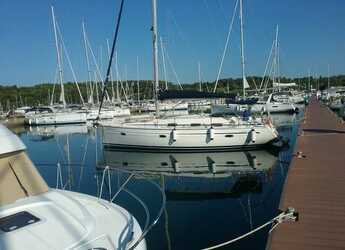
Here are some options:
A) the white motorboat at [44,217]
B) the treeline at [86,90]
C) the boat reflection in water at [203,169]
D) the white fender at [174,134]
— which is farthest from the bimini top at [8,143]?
the treeline at [86,90]

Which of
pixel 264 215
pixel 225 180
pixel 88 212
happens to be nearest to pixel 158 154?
pixel 225 180

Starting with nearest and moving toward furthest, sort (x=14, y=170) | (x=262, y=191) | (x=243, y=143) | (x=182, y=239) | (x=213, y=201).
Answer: (x=14, y=170)
(x=182, y=239)
(x=213, y=201)
(x=262, y=191)
(x=243, y=143)

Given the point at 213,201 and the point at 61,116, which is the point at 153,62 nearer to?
the point at 213,201

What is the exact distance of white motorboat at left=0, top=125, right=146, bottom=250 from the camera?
154 inches

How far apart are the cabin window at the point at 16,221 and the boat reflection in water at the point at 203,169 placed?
5.98 metres

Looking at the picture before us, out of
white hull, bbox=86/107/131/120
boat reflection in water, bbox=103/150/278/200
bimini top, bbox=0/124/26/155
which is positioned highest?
bimini top, bbox=0/124/26/155

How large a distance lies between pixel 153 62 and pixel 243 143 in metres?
6.68

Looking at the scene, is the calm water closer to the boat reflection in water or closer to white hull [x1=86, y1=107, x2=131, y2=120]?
the boat reflection in water

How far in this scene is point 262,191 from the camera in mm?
12312

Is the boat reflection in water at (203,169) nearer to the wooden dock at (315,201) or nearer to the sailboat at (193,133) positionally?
the sailboat at (193,133)

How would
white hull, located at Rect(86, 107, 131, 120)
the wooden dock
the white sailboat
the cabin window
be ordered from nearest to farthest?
1. the cabin window
2. the wooden dock
3. the white sailboat
4. white hull, located at Rect(86, 107, 131, 120)

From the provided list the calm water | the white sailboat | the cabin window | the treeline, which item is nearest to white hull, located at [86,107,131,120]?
the treeline

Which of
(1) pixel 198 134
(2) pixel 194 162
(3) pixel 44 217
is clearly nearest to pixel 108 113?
(1) pixel 198 134

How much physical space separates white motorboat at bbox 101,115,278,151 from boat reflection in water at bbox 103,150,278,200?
459mm
